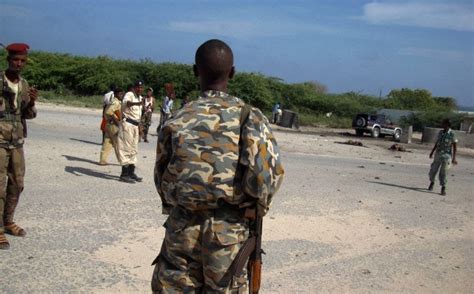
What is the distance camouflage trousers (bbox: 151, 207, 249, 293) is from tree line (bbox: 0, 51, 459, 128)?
3650 centimetres

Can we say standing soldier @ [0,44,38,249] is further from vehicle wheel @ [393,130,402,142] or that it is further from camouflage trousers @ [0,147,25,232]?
vehicle wheel @ [393,130,402,142]

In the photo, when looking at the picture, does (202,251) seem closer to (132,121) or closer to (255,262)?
(255,262)

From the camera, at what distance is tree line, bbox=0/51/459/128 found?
41.0 meters

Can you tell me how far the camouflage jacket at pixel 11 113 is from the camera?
530 centimetres

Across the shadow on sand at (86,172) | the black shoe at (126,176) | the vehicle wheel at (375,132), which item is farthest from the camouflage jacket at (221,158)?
the vehicle wheel at (375,132)

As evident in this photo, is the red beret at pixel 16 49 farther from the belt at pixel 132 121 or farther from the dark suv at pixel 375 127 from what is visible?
the dark suv at pixel 375 127

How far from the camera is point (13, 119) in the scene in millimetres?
5402

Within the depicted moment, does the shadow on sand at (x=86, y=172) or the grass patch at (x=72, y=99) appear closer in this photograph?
the shadow on sand at (x=86, y=172)

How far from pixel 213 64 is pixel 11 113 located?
10.8 feet

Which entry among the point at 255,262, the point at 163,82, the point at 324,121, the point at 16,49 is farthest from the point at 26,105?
the point at 163,82

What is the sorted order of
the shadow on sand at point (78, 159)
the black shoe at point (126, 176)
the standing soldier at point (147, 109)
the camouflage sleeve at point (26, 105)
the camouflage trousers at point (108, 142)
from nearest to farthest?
the camouflage sleeve at point (26, 105), the black shoe at point (126, 176), the camouflage trousers at point (108, 142), the shadow on sand at point (78, 159), the standing soldier at point (147, 109)

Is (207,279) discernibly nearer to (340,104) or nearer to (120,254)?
(120,254)

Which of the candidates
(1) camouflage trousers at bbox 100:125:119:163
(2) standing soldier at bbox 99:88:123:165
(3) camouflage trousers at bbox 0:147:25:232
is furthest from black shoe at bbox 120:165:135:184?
(3) camouflage trousers at bbox 0:147:25:232

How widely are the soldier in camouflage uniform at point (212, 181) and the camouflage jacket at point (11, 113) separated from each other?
3.08 m
